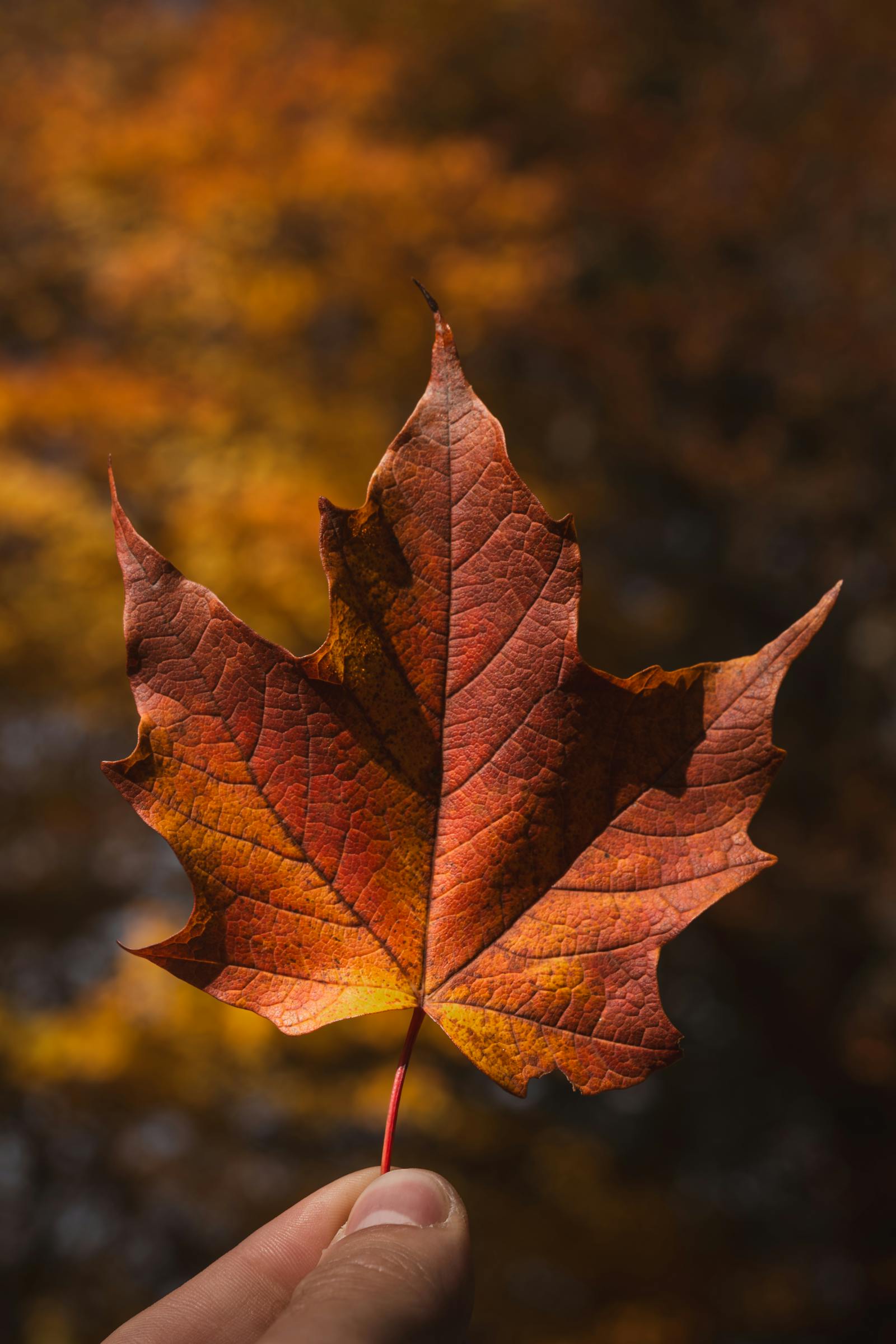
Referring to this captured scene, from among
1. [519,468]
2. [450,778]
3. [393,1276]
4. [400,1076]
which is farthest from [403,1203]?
[519,468]

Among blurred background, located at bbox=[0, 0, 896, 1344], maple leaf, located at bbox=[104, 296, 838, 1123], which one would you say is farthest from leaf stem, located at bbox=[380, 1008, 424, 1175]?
blurred background, located at bbox=[0, 0, 896, 1344]

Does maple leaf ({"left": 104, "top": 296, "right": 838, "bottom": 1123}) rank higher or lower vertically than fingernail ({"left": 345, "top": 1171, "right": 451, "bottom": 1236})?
higher

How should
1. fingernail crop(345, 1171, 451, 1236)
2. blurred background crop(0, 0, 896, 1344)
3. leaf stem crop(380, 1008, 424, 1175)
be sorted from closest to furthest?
leaf stem crop(380, 1008, 424, 1175) < fingernail crop(345, 1171, 451, 1236) < blurred background crop(0, 0, 896, 1344)

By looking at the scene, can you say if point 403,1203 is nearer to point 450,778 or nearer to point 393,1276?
point 393,1276

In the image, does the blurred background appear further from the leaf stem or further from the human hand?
the leaf stem

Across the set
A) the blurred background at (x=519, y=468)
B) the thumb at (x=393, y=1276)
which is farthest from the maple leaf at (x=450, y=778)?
the blurred background at (x=519, y=468)

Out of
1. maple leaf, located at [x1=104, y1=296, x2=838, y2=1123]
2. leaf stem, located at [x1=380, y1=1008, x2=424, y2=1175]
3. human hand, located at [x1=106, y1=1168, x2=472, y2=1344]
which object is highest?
maple leaf, located at [x1=104, y1=296, x2=838, y2=1123]

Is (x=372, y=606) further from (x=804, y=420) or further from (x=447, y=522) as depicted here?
(x=804, y=420)

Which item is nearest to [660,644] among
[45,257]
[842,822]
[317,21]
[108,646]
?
[842,822]
